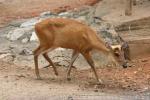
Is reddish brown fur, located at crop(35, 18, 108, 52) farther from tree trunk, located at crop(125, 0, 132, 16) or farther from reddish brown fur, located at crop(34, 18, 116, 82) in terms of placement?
tree trunk, located at crop(125, 0, 132, 16)

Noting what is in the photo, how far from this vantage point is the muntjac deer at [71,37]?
1216 centimetres

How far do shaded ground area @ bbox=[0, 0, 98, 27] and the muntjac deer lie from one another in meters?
6.72

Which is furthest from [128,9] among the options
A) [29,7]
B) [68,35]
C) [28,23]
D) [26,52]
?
[29,7]

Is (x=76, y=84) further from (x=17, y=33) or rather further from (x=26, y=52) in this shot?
(x=17, y=33)

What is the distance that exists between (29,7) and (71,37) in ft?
33.1

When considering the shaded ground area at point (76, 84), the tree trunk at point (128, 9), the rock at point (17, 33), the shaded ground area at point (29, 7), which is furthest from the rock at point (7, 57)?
the shaded ground area at point (29, 7)

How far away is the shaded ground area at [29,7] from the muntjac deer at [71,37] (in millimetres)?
6718

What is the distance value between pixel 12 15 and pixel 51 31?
336 inches

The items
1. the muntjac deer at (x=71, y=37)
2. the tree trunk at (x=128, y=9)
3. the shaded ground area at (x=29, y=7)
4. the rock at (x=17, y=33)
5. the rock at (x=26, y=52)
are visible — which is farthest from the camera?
the shaded ground area at (x=29, y=7)

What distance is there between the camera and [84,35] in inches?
480

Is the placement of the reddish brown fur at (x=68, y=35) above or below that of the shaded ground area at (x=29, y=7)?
above

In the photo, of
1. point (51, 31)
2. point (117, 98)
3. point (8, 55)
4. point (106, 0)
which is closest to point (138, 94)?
point (117, 98)

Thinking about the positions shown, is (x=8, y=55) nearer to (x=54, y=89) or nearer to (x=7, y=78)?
(x=7, y=78)

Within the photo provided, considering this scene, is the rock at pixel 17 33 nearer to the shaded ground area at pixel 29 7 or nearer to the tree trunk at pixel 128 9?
the tree trunk at pixel 128 9
